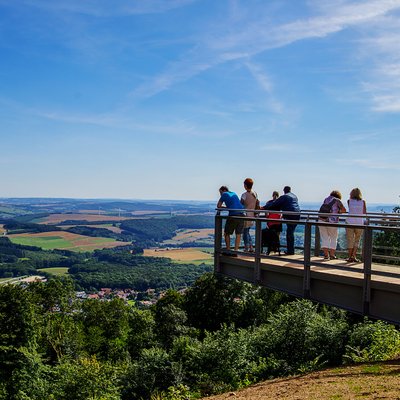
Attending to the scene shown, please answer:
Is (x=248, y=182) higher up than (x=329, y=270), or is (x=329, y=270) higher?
(x=248, y=182)

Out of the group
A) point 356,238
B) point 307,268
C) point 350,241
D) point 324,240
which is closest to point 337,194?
point 324,240

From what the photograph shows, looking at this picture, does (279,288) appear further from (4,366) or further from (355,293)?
(4,366)

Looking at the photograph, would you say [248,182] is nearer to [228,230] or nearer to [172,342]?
[228,230]

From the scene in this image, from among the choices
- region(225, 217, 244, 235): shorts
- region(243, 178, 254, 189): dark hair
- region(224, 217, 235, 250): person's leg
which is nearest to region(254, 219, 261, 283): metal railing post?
region(225, 217, 244, 235): shorts

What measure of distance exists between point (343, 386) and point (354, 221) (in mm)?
3527

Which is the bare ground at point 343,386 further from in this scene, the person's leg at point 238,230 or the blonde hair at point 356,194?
the blonde hair at point 356,194

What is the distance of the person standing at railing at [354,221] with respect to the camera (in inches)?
369

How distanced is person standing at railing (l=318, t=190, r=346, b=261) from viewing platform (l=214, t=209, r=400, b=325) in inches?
6.3

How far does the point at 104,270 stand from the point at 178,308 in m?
115

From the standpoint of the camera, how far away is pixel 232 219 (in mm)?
12000

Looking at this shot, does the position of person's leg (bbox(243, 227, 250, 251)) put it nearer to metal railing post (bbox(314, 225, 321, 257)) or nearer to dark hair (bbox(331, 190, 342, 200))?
metal railing post (bbox(314, 225, 321, 257))

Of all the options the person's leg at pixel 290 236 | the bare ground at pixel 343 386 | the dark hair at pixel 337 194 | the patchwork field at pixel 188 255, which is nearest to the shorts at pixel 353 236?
the person's leg at pixel 290 236

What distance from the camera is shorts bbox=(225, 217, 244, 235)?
1195 centimetres

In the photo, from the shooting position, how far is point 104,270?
6083 inches
